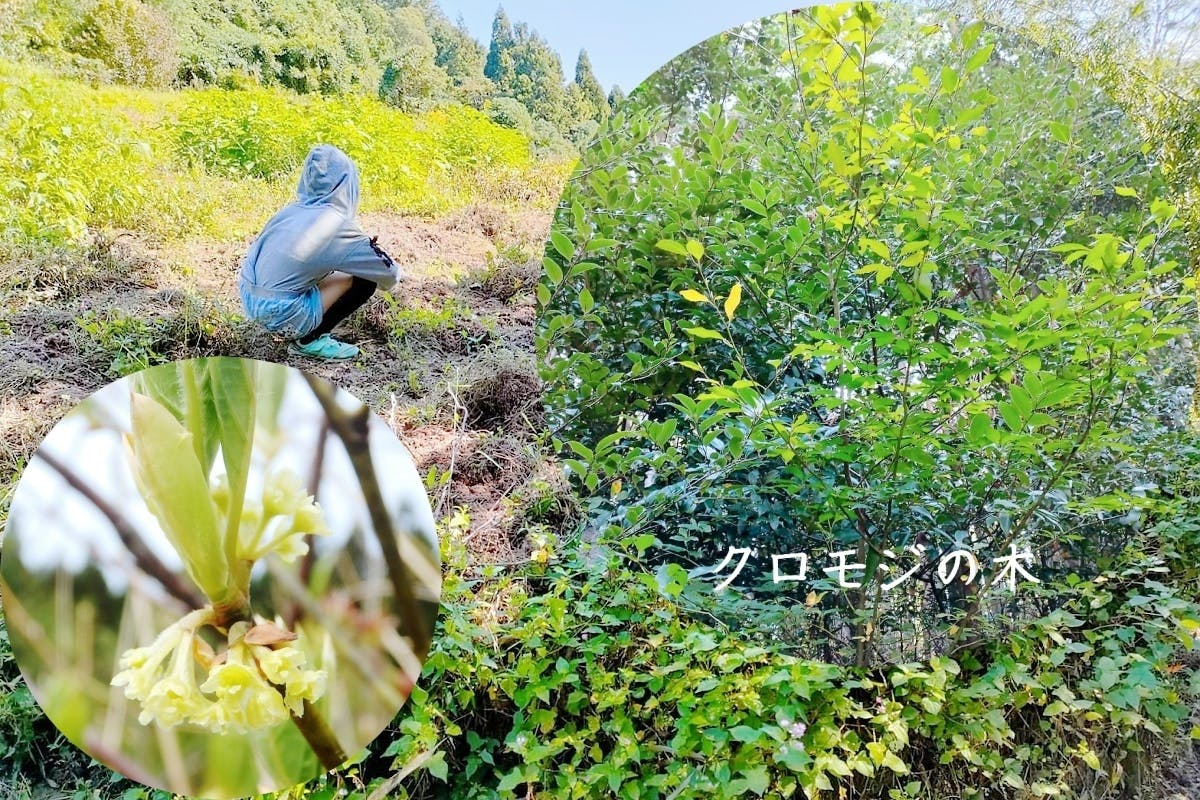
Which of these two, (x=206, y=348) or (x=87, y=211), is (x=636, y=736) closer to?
(x=206, y=348)

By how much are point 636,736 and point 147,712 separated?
86 cm

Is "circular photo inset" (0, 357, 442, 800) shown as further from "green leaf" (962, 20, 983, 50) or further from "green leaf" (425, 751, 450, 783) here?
"green leaf" (962, 20, 983, 50)

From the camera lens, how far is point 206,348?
1396 mm

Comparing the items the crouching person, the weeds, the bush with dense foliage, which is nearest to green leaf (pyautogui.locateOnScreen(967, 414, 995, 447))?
the bush with dense foliage

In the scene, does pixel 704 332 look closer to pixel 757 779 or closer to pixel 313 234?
pixel 313 234

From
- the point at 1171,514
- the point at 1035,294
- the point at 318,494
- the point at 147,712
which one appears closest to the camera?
the point at 147,712

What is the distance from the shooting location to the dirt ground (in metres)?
1.36

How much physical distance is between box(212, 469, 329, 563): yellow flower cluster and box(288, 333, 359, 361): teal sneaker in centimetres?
29

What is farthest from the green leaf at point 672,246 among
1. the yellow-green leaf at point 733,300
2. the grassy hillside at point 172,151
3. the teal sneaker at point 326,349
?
the teal sneaker at point 326,349

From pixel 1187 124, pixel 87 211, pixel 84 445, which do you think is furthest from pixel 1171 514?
pixel 87 211

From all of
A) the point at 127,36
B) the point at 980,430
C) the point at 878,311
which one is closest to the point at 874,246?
the point at 878,311

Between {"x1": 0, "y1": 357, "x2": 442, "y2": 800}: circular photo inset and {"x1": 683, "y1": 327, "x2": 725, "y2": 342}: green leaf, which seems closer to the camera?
{"x1": 0, "y1": 357, "x2": 442, "y2": 800}: circular photo inset

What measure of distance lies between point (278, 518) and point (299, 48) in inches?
32.7

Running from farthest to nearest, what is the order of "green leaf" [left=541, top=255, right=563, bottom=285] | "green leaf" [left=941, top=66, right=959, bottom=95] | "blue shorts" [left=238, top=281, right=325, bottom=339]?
"green leaf" [left=541, top=255, right=563, bottom=285] → "blue shorts" [left=238, top=281, right=325, bottom=339] → "green leaf" [left=941, top=66, right=959, bottom=95]
